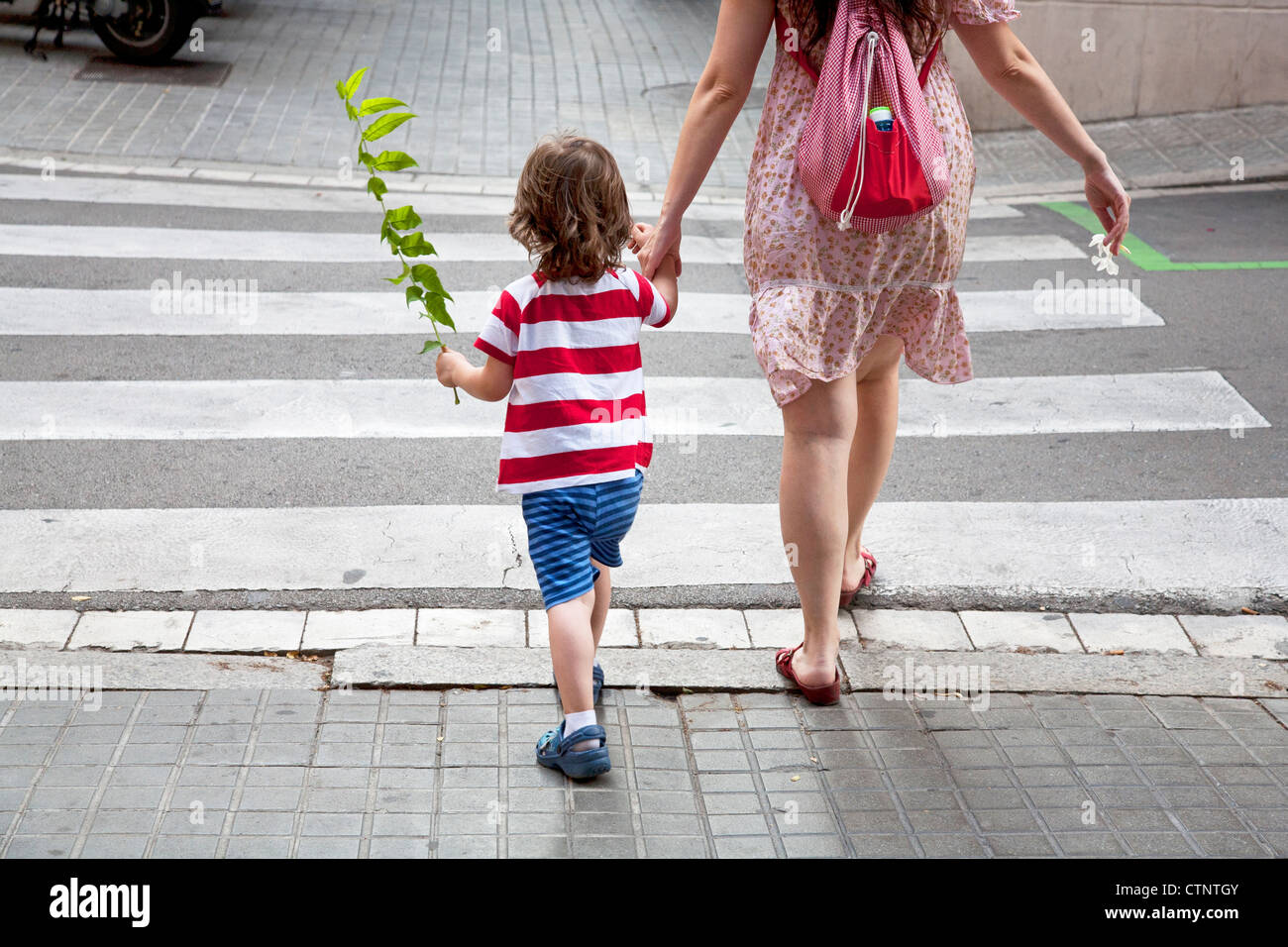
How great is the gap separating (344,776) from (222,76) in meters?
9.36

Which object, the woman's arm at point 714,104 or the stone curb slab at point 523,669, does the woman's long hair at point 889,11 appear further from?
the stone curb slab at point 523,669

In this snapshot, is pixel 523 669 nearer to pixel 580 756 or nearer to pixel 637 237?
pixel 580 756

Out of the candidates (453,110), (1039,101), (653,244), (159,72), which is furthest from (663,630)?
(159,72)

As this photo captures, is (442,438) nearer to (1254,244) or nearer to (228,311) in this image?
(228,311)

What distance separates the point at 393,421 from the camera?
5180 millimetres

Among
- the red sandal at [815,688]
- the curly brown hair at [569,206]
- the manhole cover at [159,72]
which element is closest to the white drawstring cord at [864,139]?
the curly brown hair at [569,206]

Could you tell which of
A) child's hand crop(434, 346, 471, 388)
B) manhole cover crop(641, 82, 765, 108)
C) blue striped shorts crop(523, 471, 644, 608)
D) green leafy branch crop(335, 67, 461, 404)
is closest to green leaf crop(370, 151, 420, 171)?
green leafy branch crop(335, 67, 461, 404)

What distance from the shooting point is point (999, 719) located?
3383 millimetres

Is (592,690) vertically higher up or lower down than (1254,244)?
higher up

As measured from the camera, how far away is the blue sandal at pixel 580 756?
3029 mm

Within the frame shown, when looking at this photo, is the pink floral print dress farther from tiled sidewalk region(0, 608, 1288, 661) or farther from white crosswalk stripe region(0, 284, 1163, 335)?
white crosswalk stripe region(0, 284, 1163, 335)

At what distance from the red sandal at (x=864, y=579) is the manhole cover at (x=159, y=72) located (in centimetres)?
858

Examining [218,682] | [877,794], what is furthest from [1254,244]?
[218,682]

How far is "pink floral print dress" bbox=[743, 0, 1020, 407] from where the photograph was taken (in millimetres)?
3162
